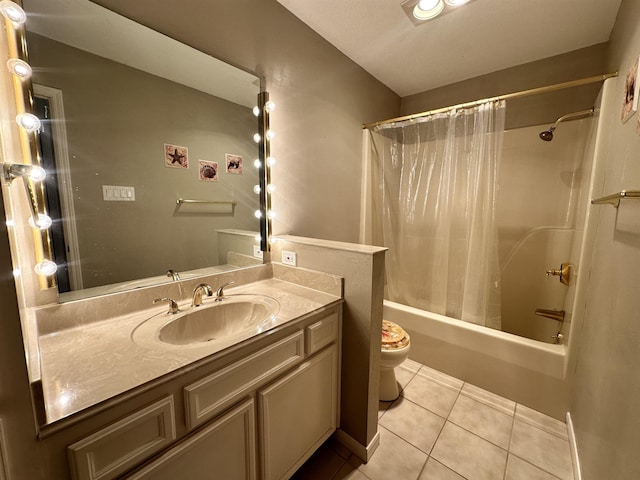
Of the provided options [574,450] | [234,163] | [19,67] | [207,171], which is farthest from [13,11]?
[574,450]

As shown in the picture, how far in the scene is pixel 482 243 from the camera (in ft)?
5.94

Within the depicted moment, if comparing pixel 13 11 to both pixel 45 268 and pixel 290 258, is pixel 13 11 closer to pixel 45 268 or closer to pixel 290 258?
pixel 45 268

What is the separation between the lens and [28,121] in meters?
0.86

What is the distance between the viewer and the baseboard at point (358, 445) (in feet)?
4.38

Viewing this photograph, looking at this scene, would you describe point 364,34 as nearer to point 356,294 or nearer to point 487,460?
point 356,294

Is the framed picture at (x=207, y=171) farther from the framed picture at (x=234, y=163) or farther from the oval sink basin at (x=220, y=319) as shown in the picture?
the oval sink basin at (x=220, y=319)

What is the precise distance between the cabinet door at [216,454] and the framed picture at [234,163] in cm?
113

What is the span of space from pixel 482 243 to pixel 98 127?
218 centimetres

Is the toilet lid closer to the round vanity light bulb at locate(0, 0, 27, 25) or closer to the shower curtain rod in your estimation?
the shower curtain rod

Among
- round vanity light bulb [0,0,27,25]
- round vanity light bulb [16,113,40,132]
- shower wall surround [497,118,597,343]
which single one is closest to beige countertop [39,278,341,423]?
round vanity light bulb [16,113,40,132]

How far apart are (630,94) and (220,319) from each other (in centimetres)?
194

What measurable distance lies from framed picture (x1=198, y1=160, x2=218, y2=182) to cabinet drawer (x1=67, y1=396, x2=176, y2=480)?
39.8 inches

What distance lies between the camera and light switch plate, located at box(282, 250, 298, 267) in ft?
4.91

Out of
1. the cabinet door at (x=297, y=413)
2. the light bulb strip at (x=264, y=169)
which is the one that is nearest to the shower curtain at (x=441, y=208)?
the light bulb strip at (x=264, y=169)
